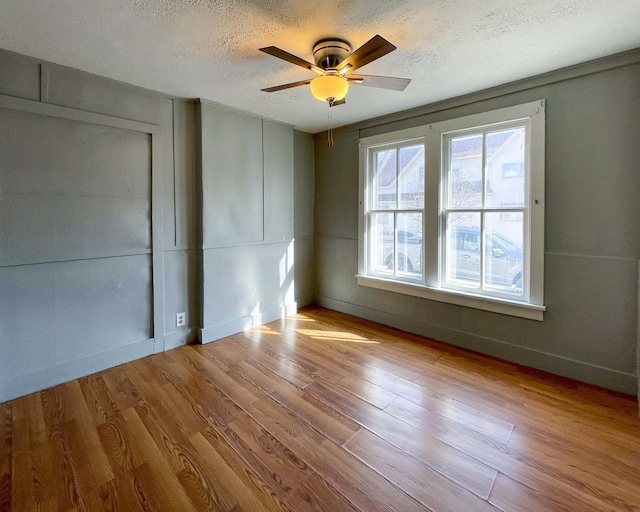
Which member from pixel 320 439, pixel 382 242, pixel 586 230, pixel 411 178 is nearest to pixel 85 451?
pixel 320 439

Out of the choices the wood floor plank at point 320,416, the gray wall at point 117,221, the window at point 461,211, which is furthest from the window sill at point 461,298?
the wood floor plank at point 320,416

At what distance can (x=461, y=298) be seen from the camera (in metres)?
3.14

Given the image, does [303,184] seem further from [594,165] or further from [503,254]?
Result: [594,165]

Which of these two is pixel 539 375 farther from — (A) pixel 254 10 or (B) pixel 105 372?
(B) pixel 105 372

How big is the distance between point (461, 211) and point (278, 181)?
222 cm

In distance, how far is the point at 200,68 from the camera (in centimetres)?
246

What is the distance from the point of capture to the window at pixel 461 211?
2736 mm

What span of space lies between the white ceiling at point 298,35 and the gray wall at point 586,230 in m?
0.24

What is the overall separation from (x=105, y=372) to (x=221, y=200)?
193cm

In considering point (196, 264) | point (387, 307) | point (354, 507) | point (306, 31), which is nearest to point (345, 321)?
point (387, 307)

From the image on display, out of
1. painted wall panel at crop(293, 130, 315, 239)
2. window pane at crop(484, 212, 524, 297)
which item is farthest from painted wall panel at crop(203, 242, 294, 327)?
window pane at crop(484, 212, 524, 297)

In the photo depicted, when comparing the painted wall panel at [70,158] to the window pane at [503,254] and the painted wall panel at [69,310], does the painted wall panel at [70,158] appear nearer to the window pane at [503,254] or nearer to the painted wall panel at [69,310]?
the painted wall panel at [69,310]

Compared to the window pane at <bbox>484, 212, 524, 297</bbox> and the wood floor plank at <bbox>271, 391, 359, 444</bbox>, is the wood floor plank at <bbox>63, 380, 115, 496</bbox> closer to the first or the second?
the wood floor plank at <bbox>271, 391, 359, 444</bbox>

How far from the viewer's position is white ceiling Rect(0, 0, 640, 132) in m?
1.75
